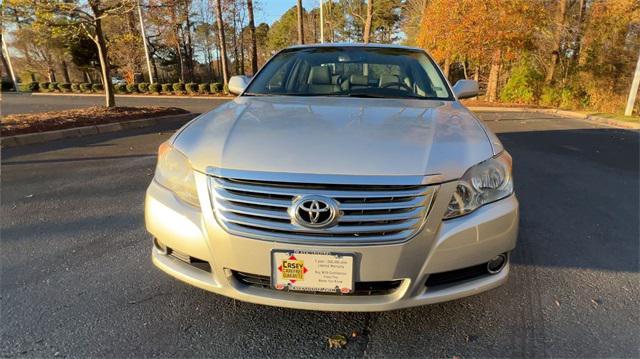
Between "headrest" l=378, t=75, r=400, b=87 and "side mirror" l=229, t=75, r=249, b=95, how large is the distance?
1.15m

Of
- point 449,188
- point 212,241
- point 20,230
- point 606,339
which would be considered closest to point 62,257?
point 20,230

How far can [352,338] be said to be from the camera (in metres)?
1.98

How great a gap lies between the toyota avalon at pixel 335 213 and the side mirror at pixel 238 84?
4.14 ft

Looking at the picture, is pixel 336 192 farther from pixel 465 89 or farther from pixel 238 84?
pixel 465 89

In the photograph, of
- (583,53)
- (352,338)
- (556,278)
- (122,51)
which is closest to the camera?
(352,338)

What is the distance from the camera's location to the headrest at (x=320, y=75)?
3.23 meters

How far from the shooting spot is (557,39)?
59.2ft

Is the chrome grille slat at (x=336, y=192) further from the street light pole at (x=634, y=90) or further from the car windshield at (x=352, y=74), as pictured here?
the street light pole at (x=634, y=90)

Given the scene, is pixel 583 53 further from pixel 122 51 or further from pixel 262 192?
pixel 122 51

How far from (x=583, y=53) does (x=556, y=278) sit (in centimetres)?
1914

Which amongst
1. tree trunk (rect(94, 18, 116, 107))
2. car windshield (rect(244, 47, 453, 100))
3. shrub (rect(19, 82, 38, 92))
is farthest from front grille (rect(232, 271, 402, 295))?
shrub (rect(19, 82, 38, 92))

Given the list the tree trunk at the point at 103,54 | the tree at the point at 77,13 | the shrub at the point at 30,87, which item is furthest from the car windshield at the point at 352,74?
the shrub at the point at 30,87

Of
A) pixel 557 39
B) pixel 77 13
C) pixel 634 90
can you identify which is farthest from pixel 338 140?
pixel 557 39

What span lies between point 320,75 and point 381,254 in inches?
80.7
